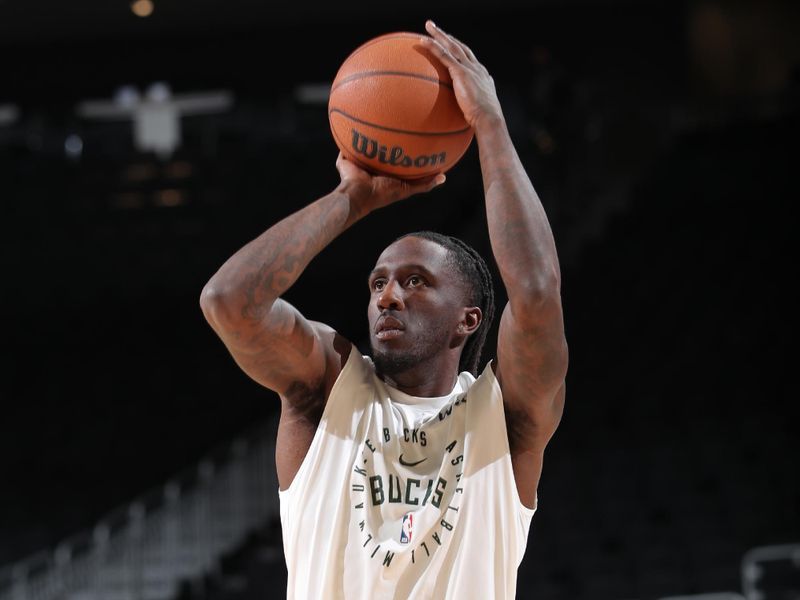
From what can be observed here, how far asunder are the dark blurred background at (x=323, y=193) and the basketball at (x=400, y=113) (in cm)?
706

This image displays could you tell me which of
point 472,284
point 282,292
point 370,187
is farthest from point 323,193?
point 282,292

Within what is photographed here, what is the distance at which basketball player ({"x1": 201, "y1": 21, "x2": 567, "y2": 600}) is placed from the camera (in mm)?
2445

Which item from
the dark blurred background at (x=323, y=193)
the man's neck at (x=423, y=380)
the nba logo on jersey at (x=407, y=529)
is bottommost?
A: the nba logo on jersey at (x=407, y=529)

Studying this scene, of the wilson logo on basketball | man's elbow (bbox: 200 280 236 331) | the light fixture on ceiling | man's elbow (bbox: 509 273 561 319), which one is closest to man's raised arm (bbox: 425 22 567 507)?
man's elbow (bbox: 509 273 561 319)

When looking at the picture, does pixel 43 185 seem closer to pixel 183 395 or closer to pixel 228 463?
pixel 183 395

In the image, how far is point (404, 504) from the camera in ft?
8.20

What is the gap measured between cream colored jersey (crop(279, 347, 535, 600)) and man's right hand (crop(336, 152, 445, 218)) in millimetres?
379

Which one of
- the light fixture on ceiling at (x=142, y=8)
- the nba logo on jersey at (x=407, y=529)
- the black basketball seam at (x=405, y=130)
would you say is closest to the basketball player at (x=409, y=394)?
the nba logo on jersey at (x=407, y=529)

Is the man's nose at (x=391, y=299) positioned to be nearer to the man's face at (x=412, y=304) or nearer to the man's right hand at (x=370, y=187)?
the man's face at (x=412, y=304)

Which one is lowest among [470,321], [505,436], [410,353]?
[505,436]

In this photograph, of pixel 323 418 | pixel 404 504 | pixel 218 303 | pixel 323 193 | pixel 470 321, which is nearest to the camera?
pixel 218 303

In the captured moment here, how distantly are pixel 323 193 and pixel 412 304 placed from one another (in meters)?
10.3

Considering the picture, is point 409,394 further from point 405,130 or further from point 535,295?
point 405,130

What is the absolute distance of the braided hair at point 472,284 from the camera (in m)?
2.82
